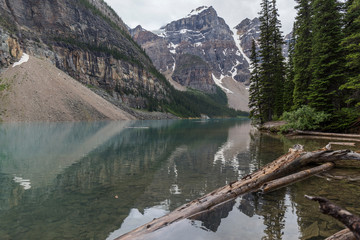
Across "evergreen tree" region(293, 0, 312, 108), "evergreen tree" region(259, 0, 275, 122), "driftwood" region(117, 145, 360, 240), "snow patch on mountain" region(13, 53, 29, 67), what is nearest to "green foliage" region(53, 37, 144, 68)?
"snow patch on mountain" region(13, 53, 29, 67)

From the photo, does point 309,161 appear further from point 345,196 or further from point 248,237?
point 248,237

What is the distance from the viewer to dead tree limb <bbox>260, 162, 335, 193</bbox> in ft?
29.8

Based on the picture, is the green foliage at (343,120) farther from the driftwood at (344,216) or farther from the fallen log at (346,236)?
the driftwood at (344,216)

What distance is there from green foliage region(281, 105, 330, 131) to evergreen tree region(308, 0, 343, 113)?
1.08 m

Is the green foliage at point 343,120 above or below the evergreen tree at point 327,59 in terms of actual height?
below

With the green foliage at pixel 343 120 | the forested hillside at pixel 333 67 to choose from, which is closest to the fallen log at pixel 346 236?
the forested hillside at pixel 333 67

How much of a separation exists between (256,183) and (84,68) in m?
175

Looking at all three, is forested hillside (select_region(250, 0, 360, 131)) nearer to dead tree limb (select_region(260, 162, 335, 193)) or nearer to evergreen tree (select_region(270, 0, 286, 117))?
evergreen tree (select_region(270, 0, 286, 117))

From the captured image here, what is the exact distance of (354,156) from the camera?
1094 centimetres

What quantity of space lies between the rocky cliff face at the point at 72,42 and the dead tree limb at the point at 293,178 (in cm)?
12684

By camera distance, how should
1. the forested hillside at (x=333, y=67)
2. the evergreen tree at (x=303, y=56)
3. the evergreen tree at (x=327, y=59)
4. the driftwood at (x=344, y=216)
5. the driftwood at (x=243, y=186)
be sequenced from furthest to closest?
the evergreen tree at (x=303, y=56) < the evergreen tree at (x=327, y=59) < the forested hillside at (x=333, y=67) < the driftwood at (x=243, y=186) < the driftwood at (x=344, y=216)

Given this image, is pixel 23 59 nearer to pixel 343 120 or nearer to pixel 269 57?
pixel 269 57

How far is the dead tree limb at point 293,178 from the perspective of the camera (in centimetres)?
908

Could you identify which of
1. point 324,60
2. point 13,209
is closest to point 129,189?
point 13,209
